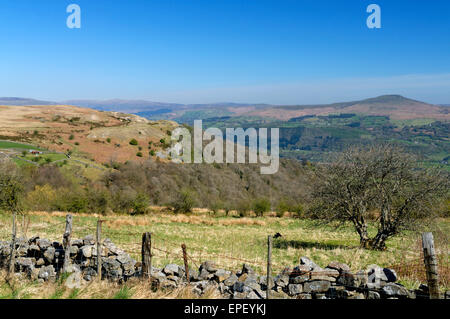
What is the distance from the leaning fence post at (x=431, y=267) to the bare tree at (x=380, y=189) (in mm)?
13008

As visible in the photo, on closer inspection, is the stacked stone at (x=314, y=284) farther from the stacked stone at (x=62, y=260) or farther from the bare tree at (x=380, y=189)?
the bare tree at (x=380, y=189)

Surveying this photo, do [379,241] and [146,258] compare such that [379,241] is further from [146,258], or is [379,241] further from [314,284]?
[146,258]

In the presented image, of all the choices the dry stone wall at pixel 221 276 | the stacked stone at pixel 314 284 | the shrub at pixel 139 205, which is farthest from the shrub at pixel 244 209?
the stacked stone at pixel 314 284

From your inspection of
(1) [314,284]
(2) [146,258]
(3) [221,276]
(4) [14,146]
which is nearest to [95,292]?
(2) [146,258]

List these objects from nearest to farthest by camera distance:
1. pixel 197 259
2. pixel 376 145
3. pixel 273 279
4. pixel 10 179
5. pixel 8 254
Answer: pixel 273 279 < pixel 8 254 < pixel 197 259 < pixel 376 145 < pixel 10 179

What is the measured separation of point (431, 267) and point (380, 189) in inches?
543

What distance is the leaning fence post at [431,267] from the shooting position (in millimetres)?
8055

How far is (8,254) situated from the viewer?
13.5 m

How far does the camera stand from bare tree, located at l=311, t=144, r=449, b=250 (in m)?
19.8

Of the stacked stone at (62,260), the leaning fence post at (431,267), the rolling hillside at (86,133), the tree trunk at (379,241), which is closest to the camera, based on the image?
the leaning fence post at (431,267)

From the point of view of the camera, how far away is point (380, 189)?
68.6ft
